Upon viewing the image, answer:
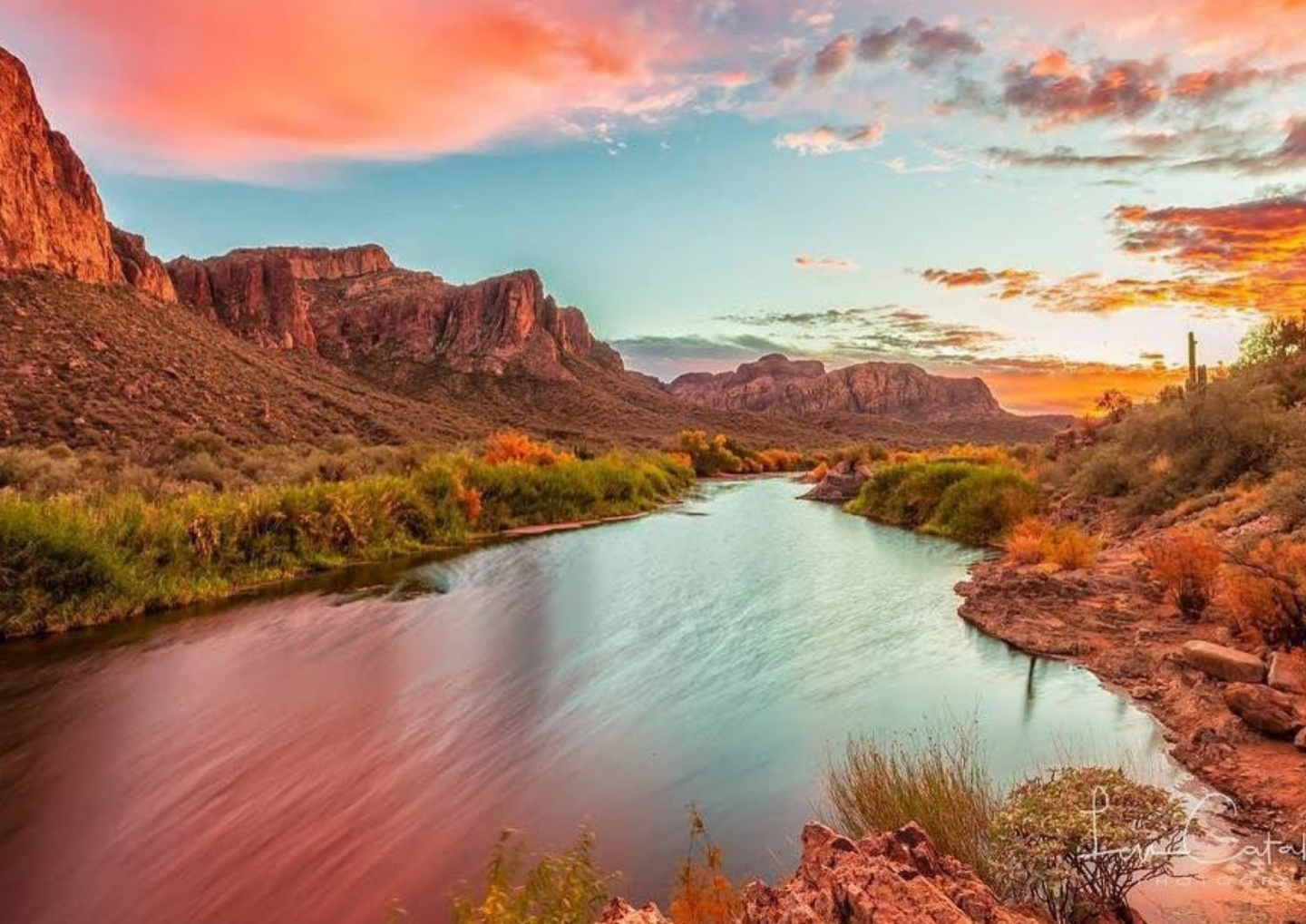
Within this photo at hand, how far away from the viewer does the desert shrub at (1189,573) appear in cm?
1073

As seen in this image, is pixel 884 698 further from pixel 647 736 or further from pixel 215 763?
pixel 215 763

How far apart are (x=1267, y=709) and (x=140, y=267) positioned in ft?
231

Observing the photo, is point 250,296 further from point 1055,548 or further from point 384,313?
point 1055,548

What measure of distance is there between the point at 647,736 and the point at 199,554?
35.2ft

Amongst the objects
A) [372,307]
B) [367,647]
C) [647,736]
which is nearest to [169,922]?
[647,736]

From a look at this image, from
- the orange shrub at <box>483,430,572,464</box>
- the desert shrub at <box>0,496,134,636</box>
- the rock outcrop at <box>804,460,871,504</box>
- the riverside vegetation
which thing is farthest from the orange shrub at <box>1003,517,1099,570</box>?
the orange shrub at <box>483,430,572,464</box>

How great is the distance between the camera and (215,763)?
7.49 m

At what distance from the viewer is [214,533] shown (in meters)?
14.9

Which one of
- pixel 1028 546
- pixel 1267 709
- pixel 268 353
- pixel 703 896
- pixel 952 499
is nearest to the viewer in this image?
pixel 703 896

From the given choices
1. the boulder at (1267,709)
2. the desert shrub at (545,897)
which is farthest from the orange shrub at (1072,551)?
the desert shrub at (545,897)

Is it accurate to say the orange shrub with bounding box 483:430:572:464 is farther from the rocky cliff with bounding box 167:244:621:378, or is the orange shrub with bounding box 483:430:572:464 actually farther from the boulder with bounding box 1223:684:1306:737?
the rocky cliff with bounding box 167:244:621:378

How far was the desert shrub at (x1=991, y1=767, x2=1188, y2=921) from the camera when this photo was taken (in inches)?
145

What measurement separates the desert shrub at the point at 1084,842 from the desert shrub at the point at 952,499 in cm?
1991

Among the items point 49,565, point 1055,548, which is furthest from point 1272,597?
point 49,565
